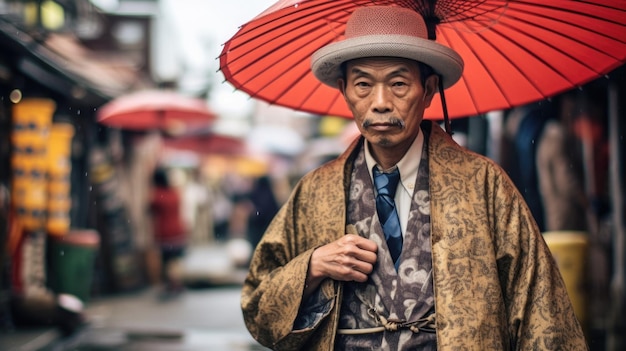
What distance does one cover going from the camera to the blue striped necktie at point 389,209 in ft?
7.49

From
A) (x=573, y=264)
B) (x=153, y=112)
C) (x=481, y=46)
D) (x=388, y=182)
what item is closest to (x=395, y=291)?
(x=388, y=182)

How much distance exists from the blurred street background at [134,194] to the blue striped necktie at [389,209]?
0.78 metres

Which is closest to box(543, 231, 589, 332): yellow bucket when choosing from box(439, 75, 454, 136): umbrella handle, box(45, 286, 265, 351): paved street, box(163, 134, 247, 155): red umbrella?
box(439, 75, 454, 136): umbrella handle

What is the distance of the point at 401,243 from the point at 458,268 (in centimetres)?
23

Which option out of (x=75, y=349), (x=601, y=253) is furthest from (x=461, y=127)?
(x=75, y=349)

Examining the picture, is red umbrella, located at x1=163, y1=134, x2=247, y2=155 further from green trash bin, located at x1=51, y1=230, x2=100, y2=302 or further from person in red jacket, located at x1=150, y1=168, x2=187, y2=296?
green trash bin, located at x1=51, y1=230, x2=100, y2=302

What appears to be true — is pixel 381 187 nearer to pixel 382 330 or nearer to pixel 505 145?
pixel 382 330

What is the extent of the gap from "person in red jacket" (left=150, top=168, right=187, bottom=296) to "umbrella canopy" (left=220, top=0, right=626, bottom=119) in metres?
8.10

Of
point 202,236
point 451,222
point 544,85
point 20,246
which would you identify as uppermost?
point 544,85

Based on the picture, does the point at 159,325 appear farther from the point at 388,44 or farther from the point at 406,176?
the point at 388,44

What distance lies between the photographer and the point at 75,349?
273 inches

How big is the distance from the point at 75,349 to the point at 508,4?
5.96m

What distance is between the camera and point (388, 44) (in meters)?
2.18

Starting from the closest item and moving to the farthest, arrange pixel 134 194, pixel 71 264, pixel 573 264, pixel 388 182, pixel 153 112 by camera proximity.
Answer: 1. pixel 388 182
2. pixel 573 264
3. pixel 71 264
4. pixel 153 112
5. pixel 134 194
